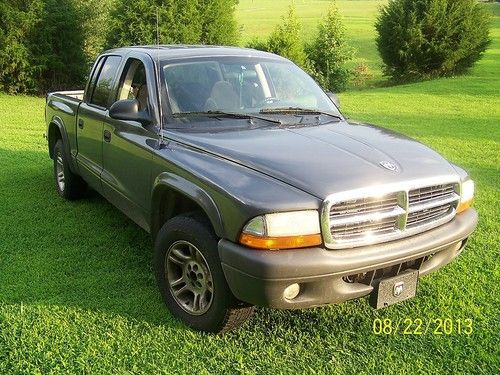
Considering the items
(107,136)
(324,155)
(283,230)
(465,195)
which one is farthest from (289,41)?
(283,230)

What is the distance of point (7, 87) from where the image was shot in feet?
56.1

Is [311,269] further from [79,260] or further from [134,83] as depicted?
[134,83]

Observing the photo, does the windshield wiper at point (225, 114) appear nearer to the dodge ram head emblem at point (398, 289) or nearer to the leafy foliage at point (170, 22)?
the dodge ram head emblem at point (398, 289)

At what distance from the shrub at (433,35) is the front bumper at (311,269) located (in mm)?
19208

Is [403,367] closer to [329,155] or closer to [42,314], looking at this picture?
→ [329,155]

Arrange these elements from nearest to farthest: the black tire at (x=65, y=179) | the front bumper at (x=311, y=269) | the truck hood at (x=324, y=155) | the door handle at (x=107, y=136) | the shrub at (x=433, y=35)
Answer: the front bumper at (x=311, y=269), the truck hood at (x=324, y=155), the door handle at (x=107, y=136), the black tire at (x=65, y=179), the shrub at (x=433, y=35)

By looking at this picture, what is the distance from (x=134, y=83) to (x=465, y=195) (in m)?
2.80

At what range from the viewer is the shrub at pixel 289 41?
1983 cm

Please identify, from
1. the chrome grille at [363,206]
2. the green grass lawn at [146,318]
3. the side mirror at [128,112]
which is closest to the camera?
the chrome grille at [363,206]

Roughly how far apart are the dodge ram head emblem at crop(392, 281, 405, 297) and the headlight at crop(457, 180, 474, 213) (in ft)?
2.49

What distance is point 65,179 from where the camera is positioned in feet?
19.6

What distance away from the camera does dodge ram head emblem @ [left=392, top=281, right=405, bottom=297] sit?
3131 millimetres

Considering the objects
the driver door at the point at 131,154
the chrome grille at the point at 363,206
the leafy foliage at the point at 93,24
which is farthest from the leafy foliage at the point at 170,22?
the chrome grille at the point at 363,206

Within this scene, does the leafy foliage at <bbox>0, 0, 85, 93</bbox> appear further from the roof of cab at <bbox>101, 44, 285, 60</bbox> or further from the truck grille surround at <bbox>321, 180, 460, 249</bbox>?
the truck grille surround at <bbox>321, 180, 460, 249</bbox>
